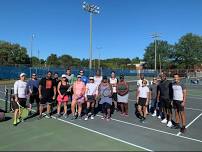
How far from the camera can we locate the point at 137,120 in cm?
1305

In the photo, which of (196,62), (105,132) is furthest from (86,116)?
(196,62)

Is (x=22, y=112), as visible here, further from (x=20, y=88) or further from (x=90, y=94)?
(x=90, y=94)

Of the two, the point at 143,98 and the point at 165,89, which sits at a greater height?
the point at 165,89

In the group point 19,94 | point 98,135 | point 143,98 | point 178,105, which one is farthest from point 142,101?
point 19,94

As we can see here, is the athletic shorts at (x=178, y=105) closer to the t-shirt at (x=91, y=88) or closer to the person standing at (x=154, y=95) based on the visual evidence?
the person standing at (x=154, y=95)

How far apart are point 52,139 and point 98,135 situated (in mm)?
1409

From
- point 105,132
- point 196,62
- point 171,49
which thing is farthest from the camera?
point 171,49

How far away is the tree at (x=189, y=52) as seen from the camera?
111 metres

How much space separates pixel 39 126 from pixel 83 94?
2284mm

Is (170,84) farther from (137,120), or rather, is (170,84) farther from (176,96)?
(137,120)

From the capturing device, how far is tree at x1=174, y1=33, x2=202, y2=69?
364 feet

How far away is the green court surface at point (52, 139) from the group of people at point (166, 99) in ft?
8.50

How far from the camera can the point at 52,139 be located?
31.9ft

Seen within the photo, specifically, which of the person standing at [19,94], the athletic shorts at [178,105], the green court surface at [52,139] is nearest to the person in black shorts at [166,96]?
the athletic shorts at [178,105]
